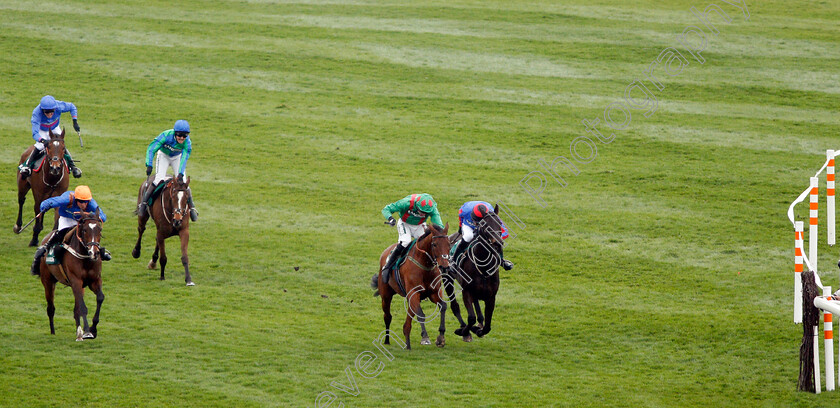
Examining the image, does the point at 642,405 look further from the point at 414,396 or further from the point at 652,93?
the point at 652,93

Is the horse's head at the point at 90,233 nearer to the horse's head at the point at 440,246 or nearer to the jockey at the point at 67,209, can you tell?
the jockey at the point at 67,209

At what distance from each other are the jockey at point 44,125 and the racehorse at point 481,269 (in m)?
8.20

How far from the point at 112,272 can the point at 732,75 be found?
19.5 metres

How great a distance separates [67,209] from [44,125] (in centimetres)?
514

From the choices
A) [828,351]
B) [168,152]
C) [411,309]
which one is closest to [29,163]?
[168,152]

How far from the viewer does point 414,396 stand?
1057 centimetres

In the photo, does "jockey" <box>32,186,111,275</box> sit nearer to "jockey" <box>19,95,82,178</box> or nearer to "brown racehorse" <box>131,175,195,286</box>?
"brown racehorse" <box>131,175,195,286</box>

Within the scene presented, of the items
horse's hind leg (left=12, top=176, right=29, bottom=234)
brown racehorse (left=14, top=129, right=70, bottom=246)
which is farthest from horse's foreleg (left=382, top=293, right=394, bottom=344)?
horse's hind leg (left=12, top=176, right=29, bottom=234)

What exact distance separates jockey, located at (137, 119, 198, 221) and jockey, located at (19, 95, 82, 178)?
1.72m

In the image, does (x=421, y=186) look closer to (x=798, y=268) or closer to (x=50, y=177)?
(x=50, y=177)

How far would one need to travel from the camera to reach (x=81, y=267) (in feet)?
39.2

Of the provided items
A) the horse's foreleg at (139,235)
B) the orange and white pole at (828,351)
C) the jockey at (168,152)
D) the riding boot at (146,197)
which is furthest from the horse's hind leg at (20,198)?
the orange and white pole at (828,351)

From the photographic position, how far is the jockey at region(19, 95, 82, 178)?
1672 cm

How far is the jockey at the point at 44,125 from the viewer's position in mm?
16719
